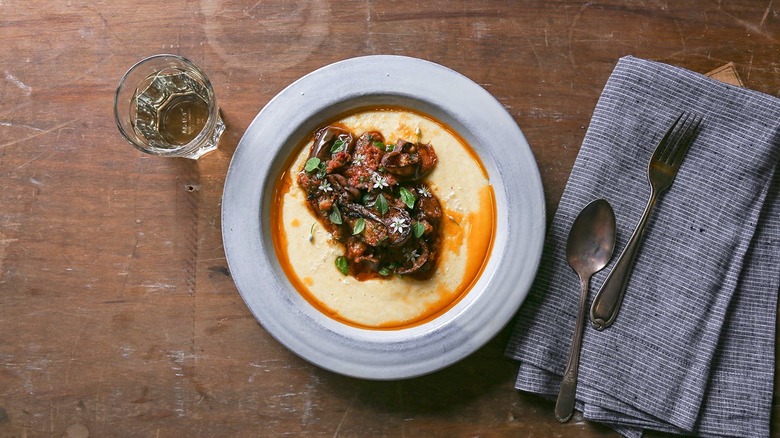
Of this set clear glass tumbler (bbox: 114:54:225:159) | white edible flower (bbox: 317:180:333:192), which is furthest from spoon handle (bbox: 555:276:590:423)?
clear glass tumbler (bbox: 114:54:225:159)

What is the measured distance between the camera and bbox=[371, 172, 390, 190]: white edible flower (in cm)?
247

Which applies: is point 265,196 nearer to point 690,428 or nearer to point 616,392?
point 616,392

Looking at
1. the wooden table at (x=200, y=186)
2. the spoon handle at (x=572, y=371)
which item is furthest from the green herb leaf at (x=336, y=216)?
the spoon handle at (x=572, y=371)

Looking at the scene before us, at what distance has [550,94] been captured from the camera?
107 inches

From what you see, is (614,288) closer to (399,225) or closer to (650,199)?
(650,199)

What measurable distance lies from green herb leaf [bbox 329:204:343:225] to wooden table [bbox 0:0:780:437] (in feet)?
1.90

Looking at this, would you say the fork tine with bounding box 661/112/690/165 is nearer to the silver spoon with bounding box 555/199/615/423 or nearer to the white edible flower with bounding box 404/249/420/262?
the silver spoon with bounding box 555/199/615/423

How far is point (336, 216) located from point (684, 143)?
146 cm

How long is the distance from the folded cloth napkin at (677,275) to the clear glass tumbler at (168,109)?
1.52m

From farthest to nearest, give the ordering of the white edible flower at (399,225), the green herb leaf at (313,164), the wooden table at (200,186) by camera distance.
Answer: the wooden table at (200,186)
the green herb leaf at (313,164)
the white edible flower at (399,225)

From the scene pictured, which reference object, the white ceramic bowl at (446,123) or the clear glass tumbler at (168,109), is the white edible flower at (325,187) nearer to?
the white ceramic bowl at (446,123)

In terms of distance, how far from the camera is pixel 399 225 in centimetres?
242

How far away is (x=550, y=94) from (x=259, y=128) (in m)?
1.26

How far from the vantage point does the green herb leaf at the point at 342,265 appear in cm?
254
